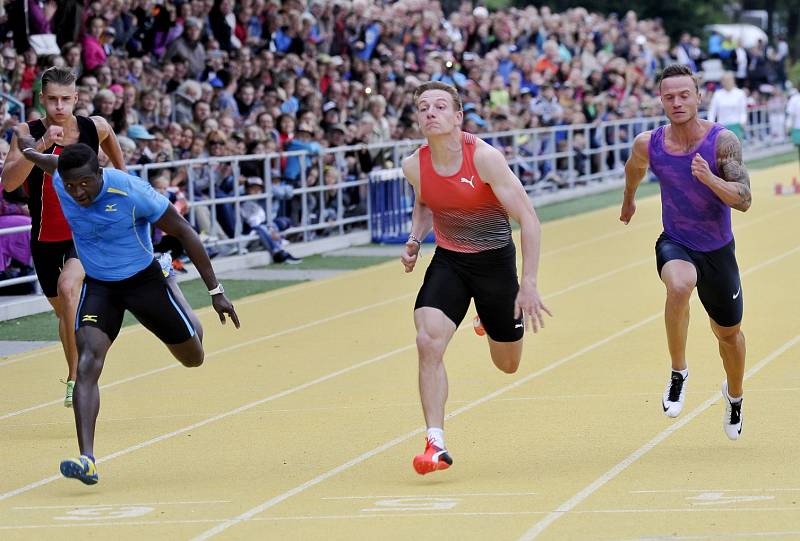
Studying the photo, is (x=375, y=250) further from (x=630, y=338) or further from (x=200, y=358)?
(x=200, y=358)

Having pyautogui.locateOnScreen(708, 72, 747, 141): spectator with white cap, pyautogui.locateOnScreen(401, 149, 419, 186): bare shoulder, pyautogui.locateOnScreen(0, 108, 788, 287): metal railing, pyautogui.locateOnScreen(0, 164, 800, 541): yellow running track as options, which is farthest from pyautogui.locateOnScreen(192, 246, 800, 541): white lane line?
pyautogui.locateOnScreen(708, 72, 747, 141): spectator with white cap

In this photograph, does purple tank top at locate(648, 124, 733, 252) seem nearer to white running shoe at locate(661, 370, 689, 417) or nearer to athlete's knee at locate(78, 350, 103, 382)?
white running shoe at locate(661, 370, 689, 417)

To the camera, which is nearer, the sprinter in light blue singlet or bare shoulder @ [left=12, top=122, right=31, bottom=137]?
the sprinter in light blue singlet

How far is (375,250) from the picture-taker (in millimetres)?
20906

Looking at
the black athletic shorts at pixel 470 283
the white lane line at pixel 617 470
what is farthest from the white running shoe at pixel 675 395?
the black athletic shorts at pixel 470 283

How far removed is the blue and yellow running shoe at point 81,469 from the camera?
7.69 m

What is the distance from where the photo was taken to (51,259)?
1002 centimetres

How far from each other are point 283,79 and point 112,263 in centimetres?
1354

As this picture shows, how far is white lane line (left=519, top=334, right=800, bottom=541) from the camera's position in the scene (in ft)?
22.5

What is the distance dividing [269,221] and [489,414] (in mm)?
9881

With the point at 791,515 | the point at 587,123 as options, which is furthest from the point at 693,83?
the point at 587,123

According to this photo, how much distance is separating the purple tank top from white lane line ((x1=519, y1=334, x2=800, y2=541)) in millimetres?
1055

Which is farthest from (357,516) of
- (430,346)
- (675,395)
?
(675,395)

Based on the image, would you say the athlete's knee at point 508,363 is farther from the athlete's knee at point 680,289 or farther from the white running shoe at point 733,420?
the white running shoe at point 733,420
